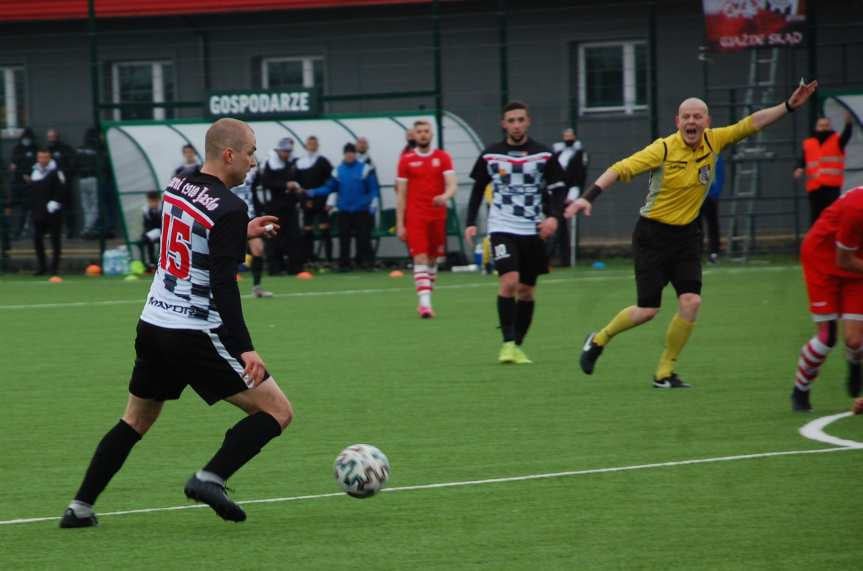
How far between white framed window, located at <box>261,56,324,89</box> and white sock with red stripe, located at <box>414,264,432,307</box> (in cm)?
1286

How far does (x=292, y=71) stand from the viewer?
29.1 m

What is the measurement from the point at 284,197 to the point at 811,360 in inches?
578

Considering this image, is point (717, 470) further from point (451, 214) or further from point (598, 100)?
point (598, 100)

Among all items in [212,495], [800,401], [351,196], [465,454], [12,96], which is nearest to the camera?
[212,495]

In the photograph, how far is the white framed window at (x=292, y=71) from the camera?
28828mm

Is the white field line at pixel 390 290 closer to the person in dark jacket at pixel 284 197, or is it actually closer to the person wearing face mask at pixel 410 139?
the person wearing face mask at pixel 410 139

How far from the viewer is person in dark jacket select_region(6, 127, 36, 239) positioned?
25.6 meters

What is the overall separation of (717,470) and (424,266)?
29.7ft

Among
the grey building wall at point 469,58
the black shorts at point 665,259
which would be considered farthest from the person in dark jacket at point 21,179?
the black shorts at point 665,259

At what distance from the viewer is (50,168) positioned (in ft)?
79.9

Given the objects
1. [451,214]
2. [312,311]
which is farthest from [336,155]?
[312,311]

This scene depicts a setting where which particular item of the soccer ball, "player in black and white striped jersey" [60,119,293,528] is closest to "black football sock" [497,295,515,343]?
the soccer ball

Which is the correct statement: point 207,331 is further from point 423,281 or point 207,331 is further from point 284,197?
point 284,197

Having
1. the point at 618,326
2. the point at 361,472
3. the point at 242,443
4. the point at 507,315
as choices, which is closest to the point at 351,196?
the point at 507,315
